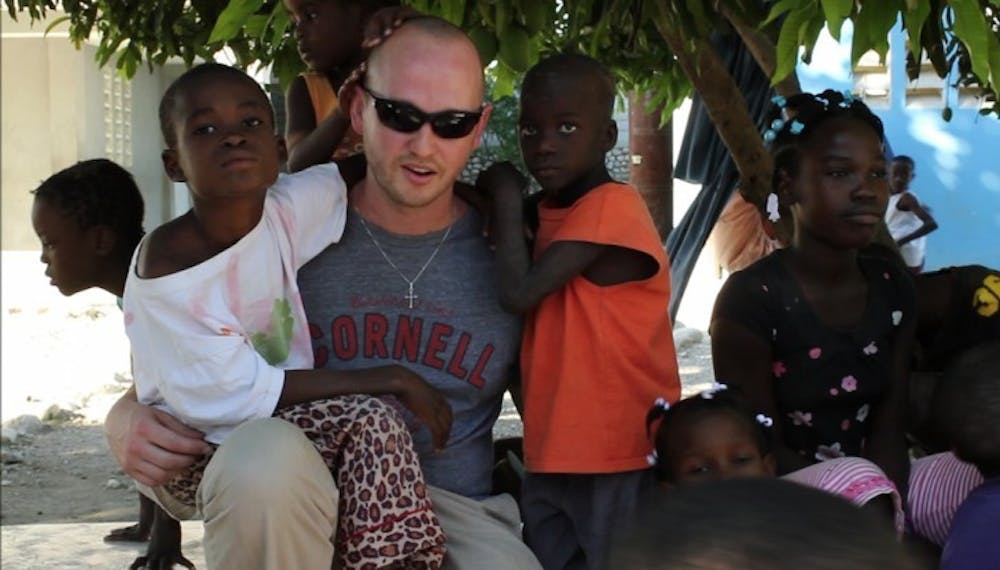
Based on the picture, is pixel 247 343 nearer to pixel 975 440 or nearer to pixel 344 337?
pixel 344 337

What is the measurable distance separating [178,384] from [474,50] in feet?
3.25

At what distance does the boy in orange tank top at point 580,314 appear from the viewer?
10.1 ft

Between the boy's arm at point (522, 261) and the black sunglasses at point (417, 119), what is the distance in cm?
20

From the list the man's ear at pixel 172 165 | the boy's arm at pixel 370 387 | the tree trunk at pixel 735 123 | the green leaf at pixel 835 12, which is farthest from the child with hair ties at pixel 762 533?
the tree trunk at pixel 735 123

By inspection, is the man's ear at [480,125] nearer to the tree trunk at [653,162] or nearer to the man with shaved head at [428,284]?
the man with shaved head at [428,284]

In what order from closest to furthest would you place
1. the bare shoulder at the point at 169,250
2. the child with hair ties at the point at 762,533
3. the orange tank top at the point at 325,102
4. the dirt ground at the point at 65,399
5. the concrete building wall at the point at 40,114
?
the child with hair ties at the point at 762,533
the bare shoulder at the point at 169,250
the orange tank top at the point at 325,102
the dirt ground at the point at 65,399
the concrete building wall at the point at 40,114

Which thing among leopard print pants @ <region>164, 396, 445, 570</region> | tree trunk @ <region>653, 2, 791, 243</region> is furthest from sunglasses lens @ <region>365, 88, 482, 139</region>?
tree trunk @ <region>653, 2, 791, 243</region>

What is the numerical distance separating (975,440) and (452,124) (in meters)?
1.30

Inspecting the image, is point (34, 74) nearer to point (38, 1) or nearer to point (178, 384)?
point (38, 1)

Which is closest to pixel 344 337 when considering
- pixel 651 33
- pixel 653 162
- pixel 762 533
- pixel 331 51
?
pixel 331 51

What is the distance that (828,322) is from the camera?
3.38m

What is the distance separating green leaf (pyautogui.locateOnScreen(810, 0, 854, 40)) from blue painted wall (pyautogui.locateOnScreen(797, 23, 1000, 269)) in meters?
7.91

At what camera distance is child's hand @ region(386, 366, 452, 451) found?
284 centimetres

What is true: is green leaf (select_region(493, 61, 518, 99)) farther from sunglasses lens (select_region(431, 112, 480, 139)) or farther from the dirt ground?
the dirt ground
